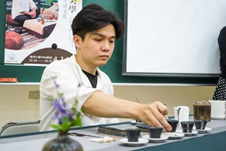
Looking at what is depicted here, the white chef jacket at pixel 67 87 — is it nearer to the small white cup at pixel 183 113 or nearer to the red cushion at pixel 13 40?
the small white cup at pixel 183 113

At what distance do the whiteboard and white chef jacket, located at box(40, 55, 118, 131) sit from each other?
42.9 inches

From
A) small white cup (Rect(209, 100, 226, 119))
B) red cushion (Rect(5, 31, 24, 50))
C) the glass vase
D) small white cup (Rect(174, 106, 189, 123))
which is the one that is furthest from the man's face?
the glass vase

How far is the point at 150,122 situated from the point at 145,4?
1835 millimetres

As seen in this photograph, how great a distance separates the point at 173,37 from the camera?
3074 millimetres

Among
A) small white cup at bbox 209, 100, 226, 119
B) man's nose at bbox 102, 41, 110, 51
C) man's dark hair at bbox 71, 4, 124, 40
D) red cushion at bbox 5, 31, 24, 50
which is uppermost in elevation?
man's dark hair at bbox 71, 4, 124, 40

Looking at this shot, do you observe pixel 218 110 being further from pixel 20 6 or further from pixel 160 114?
pixel 20 6

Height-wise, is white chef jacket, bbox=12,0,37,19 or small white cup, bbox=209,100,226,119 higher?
white chef jacket, bbox=12,0,37,19

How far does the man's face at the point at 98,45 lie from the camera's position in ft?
5.44

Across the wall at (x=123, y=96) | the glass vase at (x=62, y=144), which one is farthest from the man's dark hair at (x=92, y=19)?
the glass vase at (x=62, y=144)

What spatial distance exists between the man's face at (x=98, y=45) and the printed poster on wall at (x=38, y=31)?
2.67ft

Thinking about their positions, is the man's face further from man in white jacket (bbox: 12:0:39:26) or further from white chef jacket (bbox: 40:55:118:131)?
man in white jacket (bbox: 12:0:39:26)

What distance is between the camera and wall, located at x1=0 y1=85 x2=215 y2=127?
2438mm

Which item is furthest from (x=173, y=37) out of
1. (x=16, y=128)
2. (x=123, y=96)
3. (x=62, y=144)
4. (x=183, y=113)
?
(x=62, y=144)

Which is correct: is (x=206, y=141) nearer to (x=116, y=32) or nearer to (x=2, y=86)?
(x=116, y=32)
